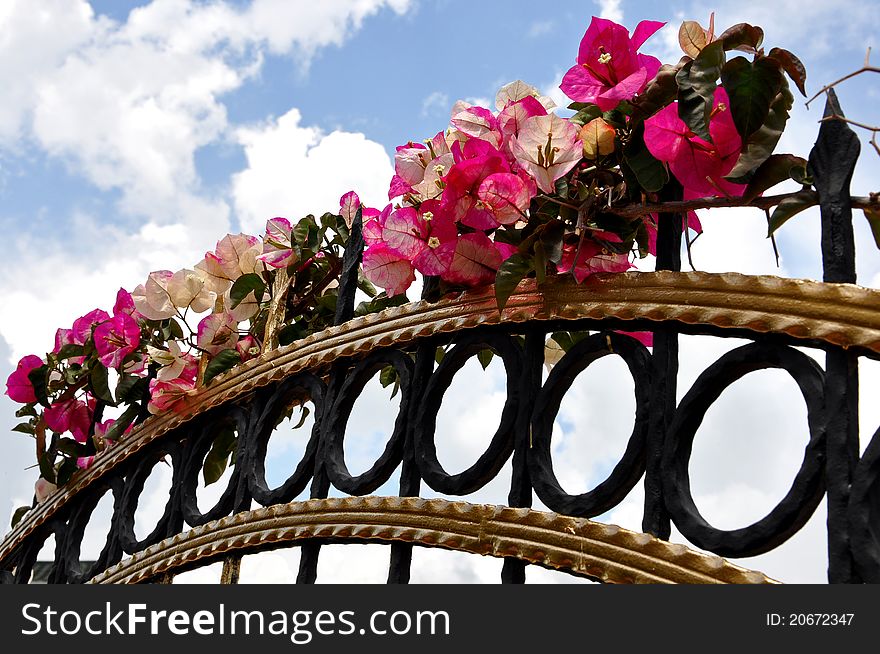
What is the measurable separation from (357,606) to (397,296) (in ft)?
1.97

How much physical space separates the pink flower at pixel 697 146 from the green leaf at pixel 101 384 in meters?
1.49

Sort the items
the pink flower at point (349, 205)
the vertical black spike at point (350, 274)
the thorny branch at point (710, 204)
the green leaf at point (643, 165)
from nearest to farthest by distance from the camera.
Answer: the thorny branch at point (710, 204)
the green leaf at point (643, 165)
the vertical black spike at point (350, 274)
the pink flower at point (349, 205)

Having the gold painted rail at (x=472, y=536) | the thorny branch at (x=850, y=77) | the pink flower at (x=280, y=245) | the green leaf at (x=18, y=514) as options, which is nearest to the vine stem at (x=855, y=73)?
the thorny branch at (x=850, y=77)

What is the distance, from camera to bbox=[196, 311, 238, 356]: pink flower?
198 centimetres

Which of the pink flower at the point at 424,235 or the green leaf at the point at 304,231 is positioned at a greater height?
the green leaf at the point at 304,231

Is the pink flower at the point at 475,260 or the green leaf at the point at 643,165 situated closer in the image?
the green leaf at the point at 643,165

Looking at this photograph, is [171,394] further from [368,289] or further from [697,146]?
[697,146]

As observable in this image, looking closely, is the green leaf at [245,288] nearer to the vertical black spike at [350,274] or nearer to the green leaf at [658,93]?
the vertical black spike at [350,274]

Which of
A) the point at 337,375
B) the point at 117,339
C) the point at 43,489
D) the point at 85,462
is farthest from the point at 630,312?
the point at 43,489

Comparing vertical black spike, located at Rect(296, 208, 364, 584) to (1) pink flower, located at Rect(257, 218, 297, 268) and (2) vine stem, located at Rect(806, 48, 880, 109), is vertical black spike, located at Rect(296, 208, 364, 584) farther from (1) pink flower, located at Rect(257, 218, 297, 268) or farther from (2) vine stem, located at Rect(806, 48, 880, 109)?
(2) vine stem, located at Rect(806, 48, 880, 109)

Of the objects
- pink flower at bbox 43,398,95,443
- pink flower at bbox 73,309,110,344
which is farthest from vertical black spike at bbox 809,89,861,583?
pink flower at bbox 43,398,95,443

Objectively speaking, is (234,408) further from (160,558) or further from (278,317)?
(160,558)

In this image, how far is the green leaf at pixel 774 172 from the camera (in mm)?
1149

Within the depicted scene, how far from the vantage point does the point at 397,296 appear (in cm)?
165
